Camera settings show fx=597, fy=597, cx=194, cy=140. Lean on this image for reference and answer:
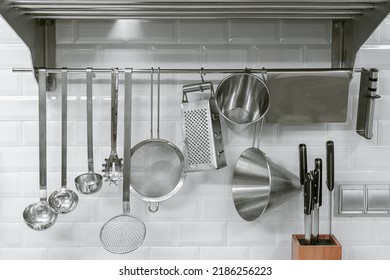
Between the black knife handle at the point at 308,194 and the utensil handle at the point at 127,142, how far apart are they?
437 millimetres

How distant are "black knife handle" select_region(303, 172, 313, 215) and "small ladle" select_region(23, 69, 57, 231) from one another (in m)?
0.63

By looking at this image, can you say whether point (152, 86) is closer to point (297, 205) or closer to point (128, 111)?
point (128, 111)

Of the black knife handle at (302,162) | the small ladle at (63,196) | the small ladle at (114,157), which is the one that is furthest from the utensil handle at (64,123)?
the black knife handle at (302,162)

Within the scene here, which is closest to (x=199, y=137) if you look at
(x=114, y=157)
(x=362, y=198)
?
(x=114, y=157)

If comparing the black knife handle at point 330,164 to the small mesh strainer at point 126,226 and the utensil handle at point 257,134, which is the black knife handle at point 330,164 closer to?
the utensil handle at point 257,134

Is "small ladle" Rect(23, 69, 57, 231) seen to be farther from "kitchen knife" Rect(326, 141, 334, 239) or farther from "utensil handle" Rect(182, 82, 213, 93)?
"kitchen knife" Rect(326, 141, 334, 239)

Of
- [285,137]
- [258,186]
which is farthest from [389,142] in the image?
[258,186]

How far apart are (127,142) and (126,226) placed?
211 millimetres

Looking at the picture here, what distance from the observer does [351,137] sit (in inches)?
62.1

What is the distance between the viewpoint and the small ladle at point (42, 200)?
1.47 metres

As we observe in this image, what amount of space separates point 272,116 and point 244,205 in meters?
0.24

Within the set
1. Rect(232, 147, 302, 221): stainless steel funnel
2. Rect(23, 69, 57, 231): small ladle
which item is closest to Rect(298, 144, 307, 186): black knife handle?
Rect(232, 147, 302, 221): stainless steel funnel

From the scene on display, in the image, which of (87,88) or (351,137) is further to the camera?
(351,137)

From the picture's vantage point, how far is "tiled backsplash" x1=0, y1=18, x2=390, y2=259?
154cm
